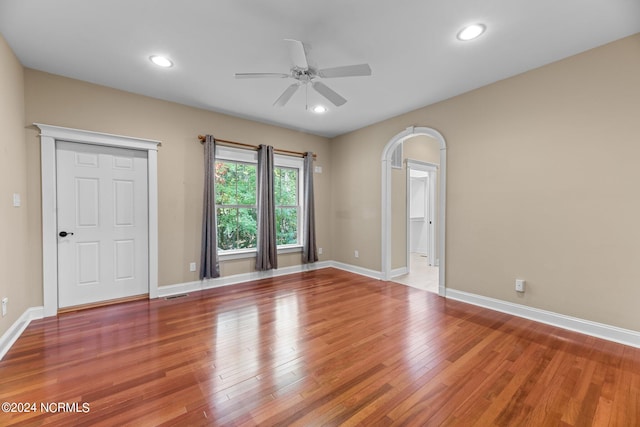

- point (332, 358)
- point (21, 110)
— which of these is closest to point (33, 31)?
point (21, 110)

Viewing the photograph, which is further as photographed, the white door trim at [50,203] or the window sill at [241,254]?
the window sill at [241,254]

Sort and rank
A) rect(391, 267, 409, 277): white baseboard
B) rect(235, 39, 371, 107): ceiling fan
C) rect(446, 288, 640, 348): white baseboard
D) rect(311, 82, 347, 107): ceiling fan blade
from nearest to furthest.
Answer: rect(235, 39, 371, 107): ceiling fan
rect(446, 288, 640, 348): white baseboard
rect(311, 82, 347, 107): ceiling fan blade
rect(391, 267, 409, 277): white baseboard

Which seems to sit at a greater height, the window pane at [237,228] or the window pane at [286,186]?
the window pane at [286,186]

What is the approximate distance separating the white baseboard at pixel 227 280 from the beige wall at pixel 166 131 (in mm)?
84

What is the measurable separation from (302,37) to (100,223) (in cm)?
322

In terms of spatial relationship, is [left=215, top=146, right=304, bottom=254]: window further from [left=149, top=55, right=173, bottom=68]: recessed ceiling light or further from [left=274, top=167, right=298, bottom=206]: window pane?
[left=149, top=55, right=173, bottom=68]: recessed ceiling light

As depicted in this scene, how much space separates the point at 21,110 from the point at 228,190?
7.79 feet

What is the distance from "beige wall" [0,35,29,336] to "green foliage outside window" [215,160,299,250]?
2098mm

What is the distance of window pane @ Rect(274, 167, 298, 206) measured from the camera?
5.04m

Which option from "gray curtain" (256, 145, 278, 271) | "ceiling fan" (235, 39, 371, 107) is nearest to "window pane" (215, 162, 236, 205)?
"gray curtain" (256, 145, 278, 271)

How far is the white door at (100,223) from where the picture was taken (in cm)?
314

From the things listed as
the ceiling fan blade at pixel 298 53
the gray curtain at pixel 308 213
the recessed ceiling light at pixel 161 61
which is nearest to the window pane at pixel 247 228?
the gray curtain at pixel 308 213

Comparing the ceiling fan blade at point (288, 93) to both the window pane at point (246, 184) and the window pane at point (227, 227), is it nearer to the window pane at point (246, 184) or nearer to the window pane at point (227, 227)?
the window pane at point (246, 184)

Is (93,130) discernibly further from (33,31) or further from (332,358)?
(332,358)
